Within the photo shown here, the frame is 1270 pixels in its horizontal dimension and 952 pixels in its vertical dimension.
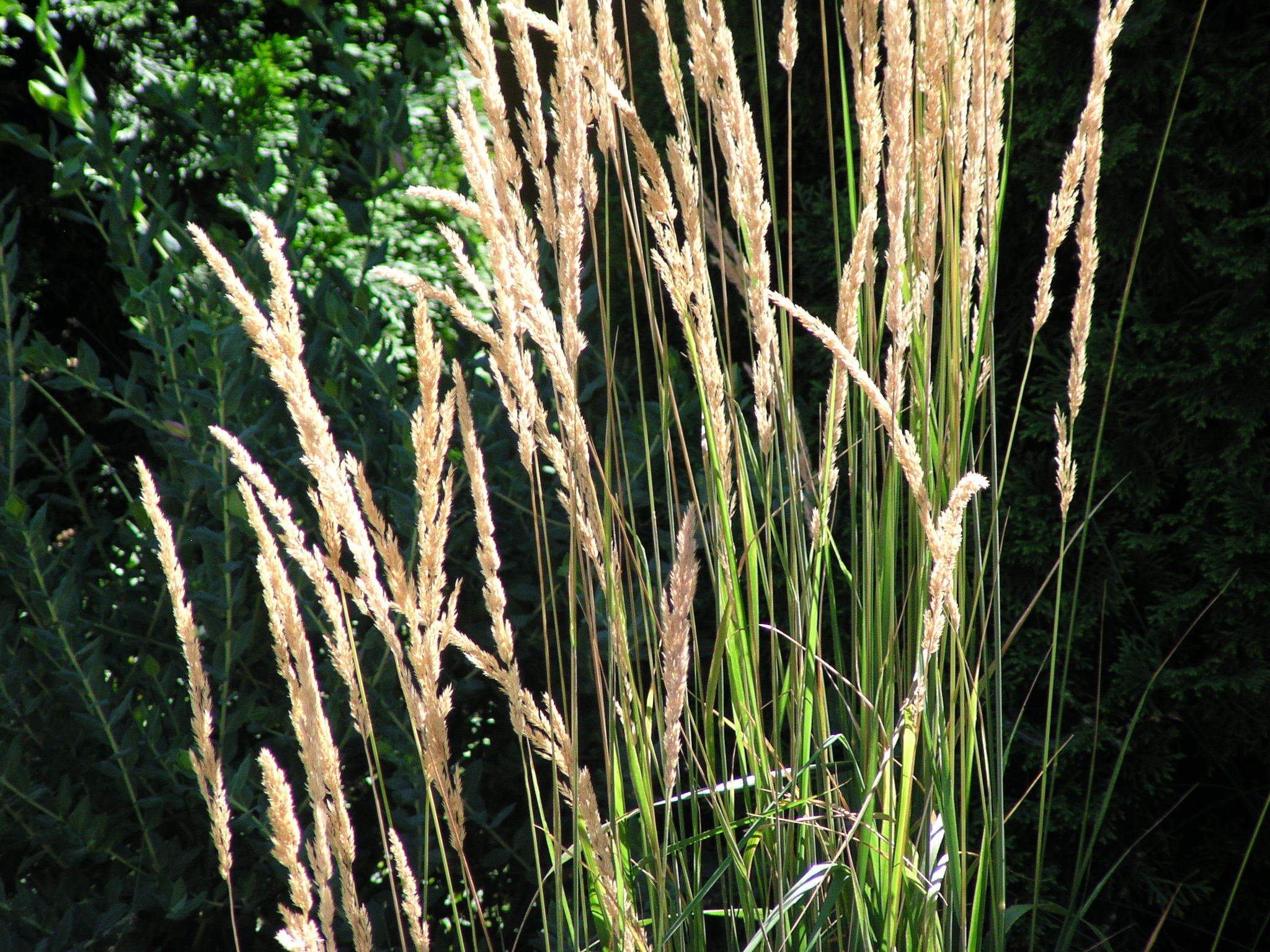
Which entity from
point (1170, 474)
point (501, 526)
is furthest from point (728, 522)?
point (1170, 474)

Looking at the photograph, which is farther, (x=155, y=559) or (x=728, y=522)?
(x=155, y=559)

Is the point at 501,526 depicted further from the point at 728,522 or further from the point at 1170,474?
the point at 1170,474

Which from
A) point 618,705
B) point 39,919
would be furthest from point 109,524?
point 618,705

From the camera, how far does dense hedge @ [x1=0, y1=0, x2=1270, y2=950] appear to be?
166 centimetres

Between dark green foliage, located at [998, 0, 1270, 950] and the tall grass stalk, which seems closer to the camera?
the tall grass stalk

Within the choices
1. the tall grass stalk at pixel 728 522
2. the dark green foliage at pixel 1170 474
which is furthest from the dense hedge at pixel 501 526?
the tall grass stalk at pixel 728 522

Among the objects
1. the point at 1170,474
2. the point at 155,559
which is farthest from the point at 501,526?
the point at 1170,474

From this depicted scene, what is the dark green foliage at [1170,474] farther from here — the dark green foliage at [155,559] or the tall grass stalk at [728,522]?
the dark green foliage at [155,559]

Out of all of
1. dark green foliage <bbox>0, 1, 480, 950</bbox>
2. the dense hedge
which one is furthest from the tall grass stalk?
dark green foliage <bbox>0, 1, 480, 950</bbox>

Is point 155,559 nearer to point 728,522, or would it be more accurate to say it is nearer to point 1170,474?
point 728,522

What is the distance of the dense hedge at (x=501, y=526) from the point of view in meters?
1.66

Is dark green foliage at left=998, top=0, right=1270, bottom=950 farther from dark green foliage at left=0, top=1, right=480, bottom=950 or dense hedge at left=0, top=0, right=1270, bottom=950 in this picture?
dark green foliage at left=0, top=1, right=480, bottom=950

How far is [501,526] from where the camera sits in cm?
187

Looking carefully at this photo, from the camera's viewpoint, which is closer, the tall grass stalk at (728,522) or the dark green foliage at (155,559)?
the tall grass stalk at (728,522)
